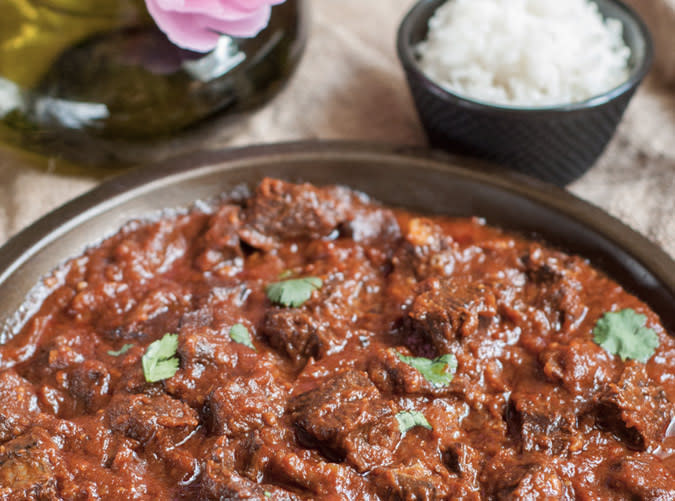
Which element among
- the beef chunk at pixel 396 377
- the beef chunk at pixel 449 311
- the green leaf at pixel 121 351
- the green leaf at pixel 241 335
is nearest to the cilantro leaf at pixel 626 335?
the beef chunk at pixel 449 311

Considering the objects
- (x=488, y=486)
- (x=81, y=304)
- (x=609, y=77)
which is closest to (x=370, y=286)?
(x=488, y=486)

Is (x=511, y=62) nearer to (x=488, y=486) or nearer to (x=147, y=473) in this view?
(x=488, y=486)

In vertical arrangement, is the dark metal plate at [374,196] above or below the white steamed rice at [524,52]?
below

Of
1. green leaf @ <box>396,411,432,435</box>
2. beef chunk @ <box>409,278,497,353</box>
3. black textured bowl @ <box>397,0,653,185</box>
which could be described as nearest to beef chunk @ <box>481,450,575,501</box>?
green leaf @ <box>396,411,432,435</box>

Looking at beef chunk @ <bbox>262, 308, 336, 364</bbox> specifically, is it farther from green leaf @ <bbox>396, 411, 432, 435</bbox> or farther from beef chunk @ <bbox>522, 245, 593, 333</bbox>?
beef chunk @ <bbox>522, 245, 593, 333</bbox>

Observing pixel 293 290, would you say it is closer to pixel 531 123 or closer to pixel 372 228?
pixel 372 228

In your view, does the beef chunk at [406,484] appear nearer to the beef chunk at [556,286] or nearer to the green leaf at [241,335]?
the green leaf at [241,335]

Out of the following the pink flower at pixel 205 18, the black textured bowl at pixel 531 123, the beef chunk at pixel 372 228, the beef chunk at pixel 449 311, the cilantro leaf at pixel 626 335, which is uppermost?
the pink flower at pixel 205 18
